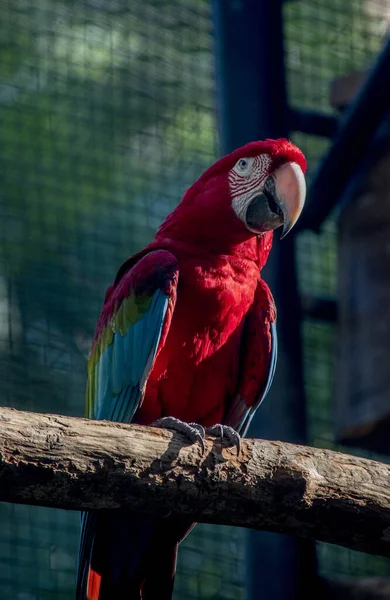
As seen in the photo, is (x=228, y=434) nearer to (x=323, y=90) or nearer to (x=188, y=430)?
(x=188, y=430)

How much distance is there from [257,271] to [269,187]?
0.59 ft

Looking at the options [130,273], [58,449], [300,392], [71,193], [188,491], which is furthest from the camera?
[71,193]

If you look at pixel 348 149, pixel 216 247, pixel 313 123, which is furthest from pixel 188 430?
pixel 313 123

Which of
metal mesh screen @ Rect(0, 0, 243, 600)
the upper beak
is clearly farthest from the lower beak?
metal mesh screen @ Rect(0, 0, 243, 600)

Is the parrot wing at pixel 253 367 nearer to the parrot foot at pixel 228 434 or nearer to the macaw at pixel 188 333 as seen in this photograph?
the macaw at pixel 188 333

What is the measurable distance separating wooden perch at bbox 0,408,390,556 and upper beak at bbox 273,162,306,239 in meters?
0.63

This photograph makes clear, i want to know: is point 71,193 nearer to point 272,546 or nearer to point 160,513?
point 272,546

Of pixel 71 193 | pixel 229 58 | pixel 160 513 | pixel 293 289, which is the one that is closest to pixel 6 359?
pixel 71 193

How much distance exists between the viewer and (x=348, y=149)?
7.83ft

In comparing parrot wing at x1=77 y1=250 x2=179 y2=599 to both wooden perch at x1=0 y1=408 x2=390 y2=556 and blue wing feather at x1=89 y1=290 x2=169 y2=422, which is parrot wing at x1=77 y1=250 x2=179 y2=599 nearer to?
blue wing feather at x1=89 y1=290 x2=169 y2=422

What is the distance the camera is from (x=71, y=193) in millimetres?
2834

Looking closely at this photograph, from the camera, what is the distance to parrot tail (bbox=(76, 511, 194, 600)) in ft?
5.37

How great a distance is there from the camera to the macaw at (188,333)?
1698 mm

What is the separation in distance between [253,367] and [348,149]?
80 centimetres
